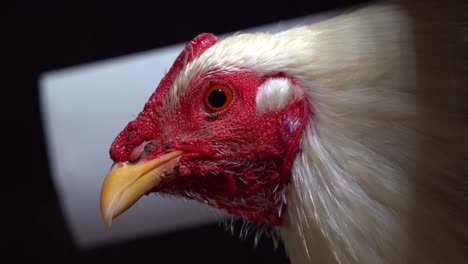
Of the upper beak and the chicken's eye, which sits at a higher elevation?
the chicken's eye

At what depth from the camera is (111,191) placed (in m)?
1.04

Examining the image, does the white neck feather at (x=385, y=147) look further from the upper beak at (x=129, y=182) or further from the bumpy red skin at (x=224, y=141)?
the upper beak at (x=129, y=182)

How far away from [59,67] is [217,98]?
1.51 meters

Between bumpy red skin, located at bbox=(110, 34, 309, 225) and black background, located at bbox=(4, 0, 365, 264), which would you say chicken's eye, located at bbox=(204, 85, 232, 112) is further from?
black background, located at bbox=(4, 0, 365, 264)

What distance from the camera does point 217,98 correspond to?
3.51 ft

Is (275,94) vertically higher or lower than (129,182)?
higher

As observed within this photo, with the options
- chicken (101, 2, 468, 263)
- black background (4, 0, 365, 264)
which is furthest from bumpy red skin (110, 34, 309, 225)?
black background (4, 0, 365, 264)

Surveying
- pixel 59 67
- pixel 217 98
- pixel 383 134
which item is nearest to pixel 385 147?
pixel 383 134

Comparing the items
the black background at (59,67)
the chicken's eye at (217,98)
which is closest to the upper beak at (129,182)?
the chicken's eye at (217,98)

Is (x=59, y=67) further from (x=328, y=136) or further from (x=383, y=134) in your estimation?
(x=383, y=134)

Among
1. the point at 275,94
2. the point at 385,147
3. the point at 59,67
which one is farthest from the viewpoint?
the point at 59,67

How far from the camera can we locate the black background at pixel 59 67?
2.35m

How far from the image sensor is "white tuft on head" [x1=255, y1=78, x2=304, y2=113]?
1.02 metres

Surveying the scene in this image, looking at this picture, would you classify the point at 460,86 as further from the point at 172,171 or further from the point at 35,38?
the point at 35,38
